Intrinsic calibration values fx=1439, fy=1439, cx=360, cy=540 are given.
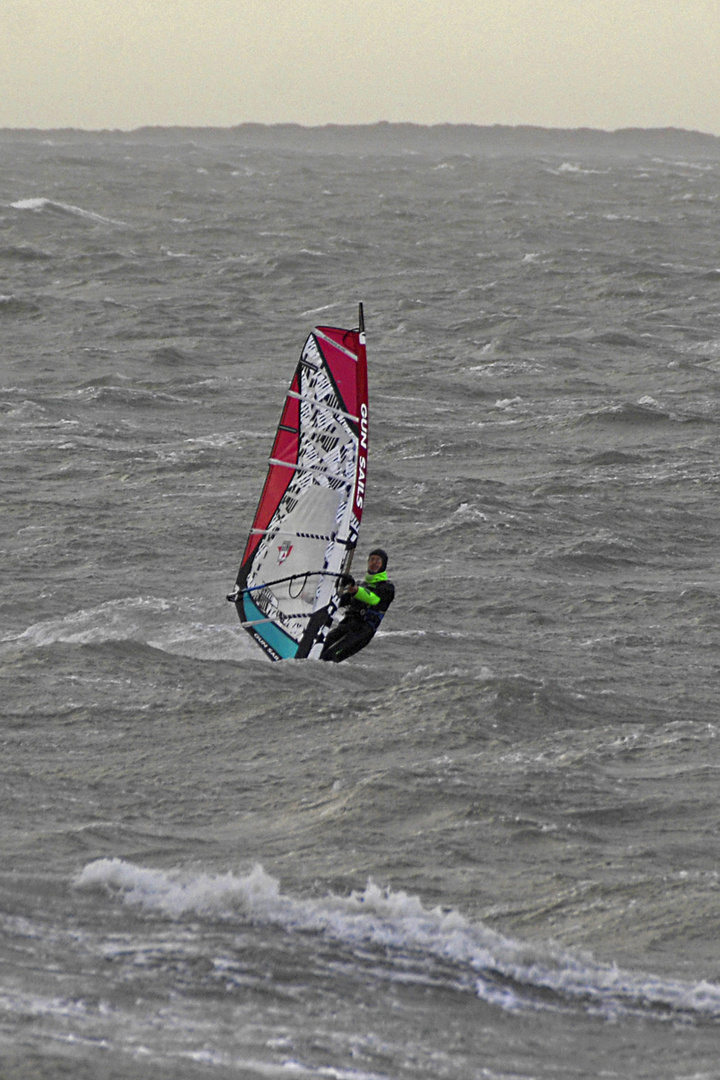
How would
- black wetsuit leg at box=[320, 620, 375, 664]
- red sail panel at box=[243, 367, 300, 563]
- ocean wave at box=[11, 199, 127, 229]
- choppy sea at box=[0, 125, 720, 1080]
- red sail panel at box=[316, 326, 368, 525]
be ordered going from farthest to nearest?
ocean wave at box=[11, 199, 127, 229]
black wetsuit leg at box=[320, 620, 375, 664]
red sail panel at box=[243, 367, 300, 563]
red sail panel at box=[316, 326, 368, 525]
choppy sea at box=[0, 125, 720, 1080]

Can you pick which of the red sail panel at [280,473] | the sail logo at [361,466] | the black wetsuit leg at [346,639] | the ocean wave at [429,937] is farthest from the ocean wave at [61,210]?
the ocean wave at [429,937]

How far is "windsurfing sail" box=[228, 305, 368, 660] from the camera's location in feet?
51.5

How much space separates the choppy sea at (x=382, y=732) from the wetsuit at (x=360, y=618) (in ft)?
0.86

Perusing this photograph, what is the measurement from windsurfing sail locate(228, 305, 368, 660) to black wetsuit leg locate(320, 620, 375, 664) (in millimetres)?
258

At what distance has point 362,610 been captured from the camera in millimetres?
16078

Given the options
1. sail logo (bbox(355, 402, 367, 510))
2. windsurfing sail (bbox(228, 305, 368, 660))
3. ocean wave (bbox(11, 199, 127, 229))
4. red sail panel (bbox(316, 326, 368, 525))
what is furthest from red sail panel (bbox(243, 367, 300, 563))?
ocean wave (bbox(11, 199, 127, 229))

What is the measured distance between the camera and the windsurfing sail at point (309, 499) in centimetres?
1571

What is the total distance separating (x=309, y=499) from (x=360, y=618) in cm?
145

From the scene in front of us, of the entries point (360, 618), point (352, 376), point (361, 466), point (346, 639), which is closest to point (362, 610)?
point (360, 618)

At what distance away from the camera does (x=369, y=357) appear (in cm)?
3475

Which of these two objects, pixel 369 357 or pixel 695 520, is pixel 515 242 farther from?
pixel 695 520

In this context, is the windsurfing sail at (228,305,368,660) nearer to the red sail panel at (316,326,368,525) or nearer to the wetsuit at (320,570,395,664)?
the red sail panel at (316,326,368,525)

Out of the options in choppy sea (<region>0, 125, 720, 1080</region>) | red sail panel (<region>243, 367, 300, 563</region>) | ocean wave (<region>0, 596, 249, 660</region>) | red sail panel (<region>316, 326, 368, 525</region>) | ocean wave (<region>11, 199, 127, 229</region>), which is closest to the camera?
choppy sea (<region>0, 125, 720, 1080</region>)

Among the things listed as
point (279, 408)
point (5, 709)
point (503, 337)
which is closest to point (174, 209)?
point (503, 337)
